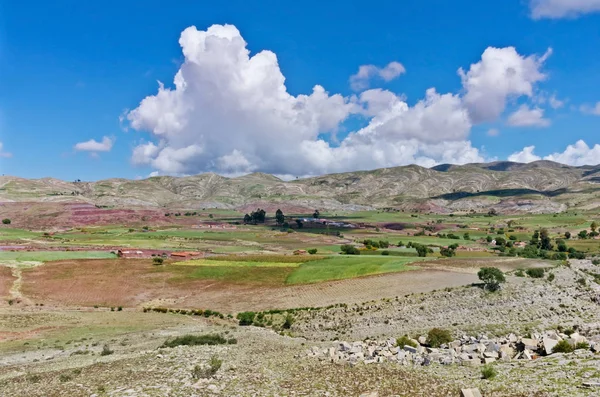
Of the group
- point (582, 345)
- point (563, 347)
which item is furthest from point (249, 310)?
point (582, 345)

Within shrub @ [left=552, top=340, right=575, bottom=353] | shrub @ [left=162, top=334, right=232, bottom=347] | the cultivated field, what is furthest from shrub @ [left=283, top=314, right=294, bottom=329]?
shrub @ [left=552, top=340, right=575, bottom=353]

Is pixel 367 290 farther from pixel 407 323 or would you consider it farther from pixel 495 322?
pixel 495 322

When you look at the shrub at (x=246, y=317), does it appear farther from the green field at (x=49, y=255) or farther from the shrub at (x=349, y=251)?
the green field at (x=49, y=255)

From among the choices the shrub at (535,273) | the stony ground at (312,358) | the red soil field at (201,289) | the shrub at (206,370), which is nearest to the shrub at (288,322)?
the stony ground at (312,358)

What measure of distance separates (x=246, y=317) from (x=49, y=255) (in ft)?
252

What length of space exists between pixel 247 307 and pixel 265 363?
1500 inches

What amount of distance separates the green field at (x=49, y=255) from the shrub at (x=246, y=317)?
66.3m

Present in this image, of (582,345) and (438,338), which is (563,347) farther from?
(438,338)

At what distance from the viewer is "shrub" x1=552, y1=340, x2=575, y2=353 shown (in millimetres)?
29125

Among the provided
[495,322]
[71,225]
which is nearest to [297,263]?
[495,322]

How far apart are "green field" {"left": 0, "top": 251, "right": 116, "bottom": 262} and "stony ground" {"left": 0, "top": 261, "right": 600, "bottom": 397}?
45.8 metres

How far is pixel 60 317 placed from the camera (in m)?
62.6

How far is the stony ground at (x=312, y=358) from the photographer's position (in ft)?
80.9

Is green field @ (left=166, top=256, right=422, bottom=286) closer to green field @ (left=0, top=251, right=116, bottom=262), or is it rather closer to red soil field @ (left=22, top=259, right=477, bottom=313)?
red soil field @ (left=22, top=259, right=477, bottom=313)
